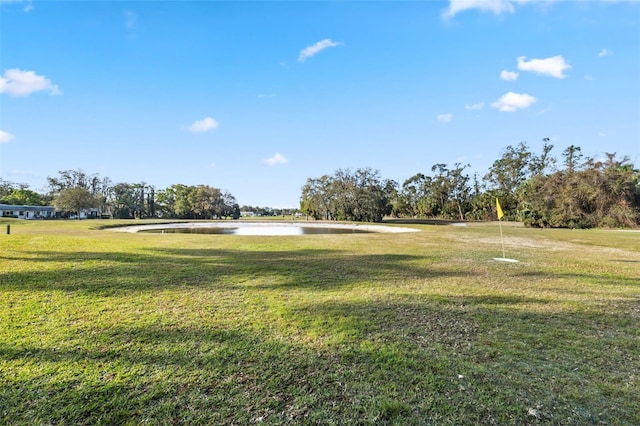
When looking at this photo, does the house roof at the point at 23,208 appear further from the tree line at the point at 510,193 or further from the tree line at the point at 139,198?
the tree line at the point at 510,193

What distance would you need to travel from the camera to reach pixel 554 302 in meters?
4.39

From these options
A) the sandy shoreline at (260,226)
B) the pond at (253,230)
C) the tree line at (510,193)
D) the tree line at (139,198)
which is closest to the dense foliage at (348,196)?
the tree line at (510,193)

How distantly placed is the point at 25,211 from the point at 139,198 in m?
16.8

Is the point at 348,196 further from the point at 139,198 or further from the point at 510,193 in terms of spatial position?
the point at 139,198

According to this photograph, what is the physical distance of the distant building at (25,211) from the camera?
48700mm

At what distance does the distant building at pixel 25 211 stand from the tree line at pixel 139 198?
2.66m

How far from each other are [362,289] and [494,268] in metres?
3.81

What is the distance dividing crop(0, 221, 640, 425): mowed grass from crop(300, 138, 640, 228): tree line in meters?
26.8

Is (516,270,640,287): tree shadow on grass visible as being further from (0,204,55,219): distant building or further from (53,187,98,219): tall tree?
(0,204,55,219): distant building

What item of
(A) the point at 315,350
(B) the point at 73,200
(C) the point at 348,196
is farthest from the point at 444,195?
(B) the point at 73,200

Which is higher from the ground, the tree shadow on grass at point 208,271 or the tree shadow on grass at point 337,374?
the tree shadow on grass at point 208,271

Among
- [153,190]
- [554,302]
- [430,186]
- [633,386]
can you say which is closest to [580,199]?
[430,186]

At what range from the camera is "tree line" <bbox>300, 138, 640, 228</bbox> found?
25875 mm

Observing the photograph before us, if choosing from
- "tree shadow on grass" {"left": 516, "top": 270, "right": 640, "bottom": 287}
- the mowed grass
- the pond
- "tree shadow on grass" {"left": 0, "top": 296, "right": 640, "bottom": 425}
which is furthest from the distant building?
"tree shadow on grass" {"left": 516, "top": 270, "right": 640, "bottom": 287}
